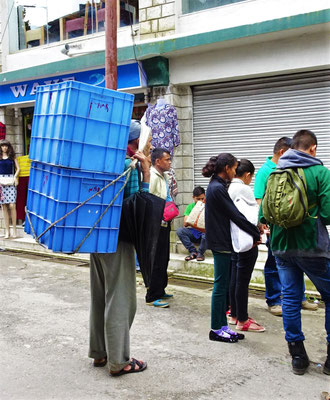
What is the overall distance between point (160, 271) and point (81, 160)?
3154mm

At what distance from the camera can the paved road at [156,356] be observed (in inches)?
149

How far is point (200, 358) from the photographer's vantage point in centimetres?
447

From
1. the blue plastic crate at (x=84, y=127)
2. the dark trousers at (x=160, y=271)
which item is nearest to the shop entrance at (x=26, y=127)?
the dark trousers at (x=160, y=271)

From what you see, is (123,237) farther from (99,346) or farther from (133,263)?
(99,346)

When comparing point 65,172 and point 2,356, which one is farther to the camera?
point 2,356

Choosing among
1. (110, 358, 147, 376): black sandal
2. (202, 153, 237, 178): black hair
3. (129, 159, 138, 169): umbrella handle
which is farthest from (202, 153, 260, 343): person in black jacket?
(129, 159, 138, 169): umbrella handle

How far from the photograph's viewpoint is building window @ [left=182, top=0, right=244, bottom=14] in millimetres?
→ 8938

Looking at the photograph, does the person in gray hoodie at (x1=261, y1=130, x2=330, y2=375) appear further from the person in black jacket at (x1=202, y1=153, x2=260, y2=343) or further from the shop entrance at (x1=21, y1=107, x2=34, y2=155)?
the shop entrance at (x1=21, y1=107, x2=34, y2=155)

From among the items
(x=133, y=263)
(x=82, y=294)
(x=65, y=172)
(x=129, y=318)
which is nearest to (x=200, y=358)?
(x=129, y=318)

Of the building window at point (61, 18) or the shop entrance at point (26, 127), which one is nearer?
the building window at point (61, 18)

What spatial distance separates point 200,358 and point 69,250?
1656mm

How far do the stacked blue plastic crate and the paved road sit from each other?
110 centimetres

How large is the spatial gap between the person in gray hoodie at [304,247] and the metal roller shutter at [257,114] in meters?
4.09

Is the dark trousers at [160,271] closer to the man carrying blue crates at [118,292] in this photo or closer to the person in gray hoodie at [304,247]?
the man carrying blue crates at [118,292]
